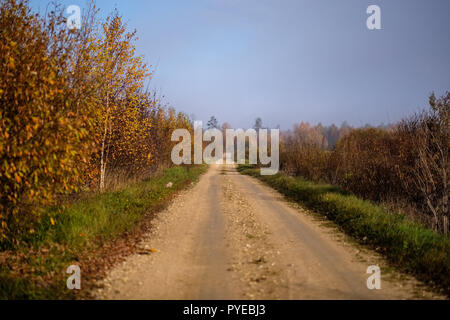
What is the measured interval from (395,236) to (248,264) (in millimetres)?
4192

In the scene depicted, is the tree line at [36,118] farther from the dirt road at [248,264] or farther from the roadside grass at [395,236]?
the roadside grass at [395,236]

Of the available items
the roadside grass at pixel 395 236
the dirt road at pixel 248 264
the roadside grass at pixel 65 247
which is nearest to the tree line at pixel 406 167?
the roadside grass at pixel 395 236

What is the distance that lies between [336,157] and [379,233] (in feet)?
37.4

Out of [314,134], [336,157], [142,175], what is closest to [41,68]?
[142,175]

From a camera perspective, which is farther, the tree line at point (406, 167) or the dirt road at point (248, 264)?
the tree line at point (406, 167)

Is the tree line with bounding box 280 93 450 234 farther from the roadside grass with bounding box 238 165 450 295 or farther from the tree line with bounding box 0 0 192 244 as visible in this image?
the tree line with bounding box 0 0 192 244

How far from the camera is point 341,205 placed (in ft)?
37.4

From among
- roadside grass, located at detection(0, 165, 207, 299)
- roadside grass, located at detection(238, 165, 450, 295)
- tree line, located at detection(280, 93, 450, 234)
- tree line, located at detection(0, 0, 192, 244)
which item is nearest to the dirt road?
roadside grass, located at detection(238, 165, 450, 295)

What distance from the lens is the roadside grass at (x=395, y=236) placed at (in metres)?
6.12

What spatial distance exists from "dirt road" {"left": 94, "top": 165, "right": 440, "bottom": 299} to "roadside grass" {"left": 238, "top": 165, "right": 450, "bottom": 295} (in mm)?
422

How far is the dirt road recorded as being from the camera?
5.11 meters

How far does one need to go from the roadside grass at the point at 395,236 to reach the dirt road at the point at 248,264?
1.38 feet

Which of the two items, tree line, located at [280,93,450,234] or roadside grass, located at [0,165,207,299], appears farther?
tree line, located at [280,93,450,234]
